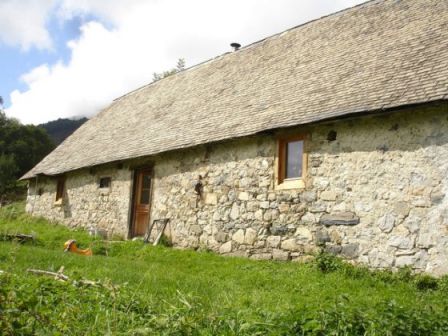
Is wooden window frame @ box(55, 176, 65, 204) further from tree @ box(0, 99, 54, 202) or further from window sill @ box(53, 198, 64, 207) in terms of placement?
tree @ box(0, 99, 54, 202)

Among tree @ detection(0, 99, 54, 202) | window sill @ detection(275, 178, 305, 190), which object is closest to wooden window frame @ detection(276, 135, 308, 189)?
window sill @ detection(275, 178, 305, 190)

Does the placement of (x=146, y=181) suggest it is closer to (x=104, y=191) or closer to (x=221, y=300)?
(x=104, y=191)

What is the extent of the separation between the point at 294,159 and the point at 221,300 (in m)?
4.29

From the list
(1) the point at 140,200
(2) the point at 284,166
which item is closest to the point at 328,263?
(2) the point at 284,166

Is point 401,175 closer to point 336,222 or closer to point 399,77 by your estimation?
point 336,222

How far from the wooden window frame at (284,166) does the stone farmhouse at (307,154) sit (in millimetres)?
24

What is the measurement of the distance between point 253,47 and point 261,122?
628cm

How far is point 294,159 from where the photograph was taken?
8422 millimetres

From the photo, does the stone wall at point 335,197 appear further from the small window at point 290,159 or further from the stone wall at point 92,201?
the stone wall at point 92,201

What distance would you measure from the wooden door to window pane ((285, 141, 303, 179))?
15.2ft

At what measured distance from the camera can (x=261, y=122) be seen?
28.9 ft

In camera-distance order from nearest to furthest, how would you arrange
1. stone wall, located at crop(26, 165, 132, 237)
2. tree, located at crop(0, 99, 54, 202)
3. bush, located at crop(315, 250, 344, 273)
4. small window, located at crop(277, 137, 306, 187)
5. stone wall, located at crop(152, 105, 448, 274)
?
stone wall, located at crop(152, 105, 448, 274) < bush, located at crop(315, 250, 344, 273) < small window, located at crop(277, 137, 306, 187) < stone wall, located at crop(26, 165, 132, 237) < tree, located at crop(0, 99, 54, 202)

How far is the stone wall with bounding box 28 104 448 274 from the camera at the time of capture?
6.46 metres

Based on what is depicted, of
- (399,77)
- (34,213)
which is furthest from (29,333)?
(34,213)
